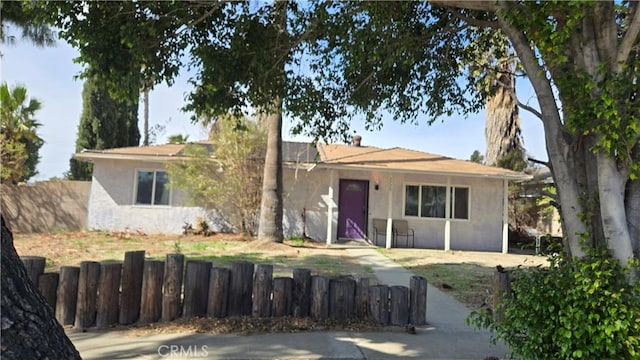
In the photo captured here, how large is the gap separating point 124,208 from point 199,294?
1185 cm

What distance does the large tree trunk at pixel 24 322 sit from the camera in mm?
1976

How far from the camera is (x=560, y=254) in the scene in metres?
3.71

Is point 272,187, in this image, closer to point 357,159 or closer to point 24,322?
point 357,159

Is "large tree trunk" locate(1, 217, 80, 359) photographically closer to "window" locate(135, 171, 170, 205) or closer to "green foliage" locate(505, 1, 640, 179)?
"green foliage" locate(505, 1, 640, 179)

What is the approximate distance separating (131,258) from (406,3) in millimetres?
5106

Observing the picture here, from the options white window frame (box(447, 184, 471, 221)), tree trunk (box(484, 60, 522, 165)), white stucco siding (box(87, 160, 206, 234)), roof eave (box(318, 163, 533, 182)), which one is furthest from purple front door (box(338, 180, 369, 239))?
tree trunk (box(484, 60, 522, 165))

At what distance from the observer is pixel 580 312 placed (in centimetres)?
306

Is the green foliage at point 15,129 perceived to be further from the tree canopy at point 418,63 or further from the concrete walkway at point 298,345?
the concrete walkway at point 298,345

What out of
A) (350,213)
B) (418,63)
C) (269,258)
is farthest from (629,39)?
(350,213)

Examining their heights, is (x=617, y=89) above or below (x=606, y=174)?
above

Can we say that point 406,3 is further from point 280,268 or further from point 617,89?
point 280,268

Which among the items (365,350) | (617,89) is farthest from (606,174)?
(365,350)

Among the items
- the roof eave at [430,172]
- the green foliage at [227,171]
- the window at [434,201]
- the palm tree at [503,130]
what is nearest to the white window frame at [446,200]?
the window at [434,201]

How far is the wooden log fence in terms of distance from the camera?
5430 mm
